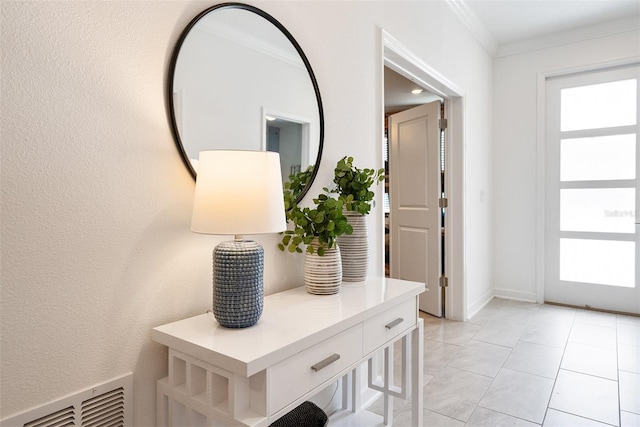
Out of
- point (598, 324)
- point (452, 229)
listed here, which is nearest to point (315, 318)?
point (452, 229)

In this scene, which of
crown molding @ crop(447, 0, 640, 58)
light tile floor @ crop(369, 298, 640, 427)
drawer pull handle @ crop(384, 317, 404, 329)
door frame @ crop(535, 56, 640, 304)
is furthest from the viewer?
door frame @ crop(535, 56, 640, 304)

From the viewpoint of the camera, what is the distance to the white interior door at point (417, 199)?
3.53 meters

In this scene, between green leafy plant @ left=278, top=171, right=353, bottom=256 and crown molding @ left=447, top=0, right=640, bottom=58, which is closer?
green leafy plant @ left=278, top=171, right=353, bottom=256

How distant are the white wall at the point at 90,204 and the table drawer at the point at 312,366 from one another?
1.32ft

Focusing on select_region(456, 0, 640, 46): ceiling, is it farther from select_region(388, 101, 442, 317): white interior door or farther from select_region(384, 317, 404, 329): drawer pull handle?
select_region(384, 317, 404, 329): drawer pull handle

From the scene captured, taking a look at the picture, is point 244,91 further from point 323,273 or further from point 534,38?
point 534,38

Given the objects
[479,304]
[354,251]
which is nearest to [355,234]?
[354,251]

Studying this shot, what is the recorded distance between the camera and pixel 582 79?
3729 mm

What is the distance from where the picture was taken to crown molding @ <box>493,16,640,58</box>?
3.46 meters

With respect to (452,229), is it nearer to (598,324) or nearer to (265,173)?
(598,324)

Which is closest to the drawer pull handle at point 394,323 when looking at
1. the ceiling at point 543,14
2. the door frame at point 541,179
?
the ceiling at point 543,14

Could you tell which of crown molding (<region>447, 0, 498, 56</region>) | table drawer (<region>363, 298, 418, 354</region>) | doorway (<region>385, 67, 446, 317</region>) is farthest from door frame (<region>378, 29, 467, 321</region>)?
table drawer (<region>363, 298, 418, 354</region>)

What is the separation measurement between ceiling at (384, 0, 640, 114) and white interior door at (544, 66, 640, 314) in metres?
0.39

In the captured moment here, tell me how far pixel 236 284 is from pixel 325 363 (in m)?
0.35
